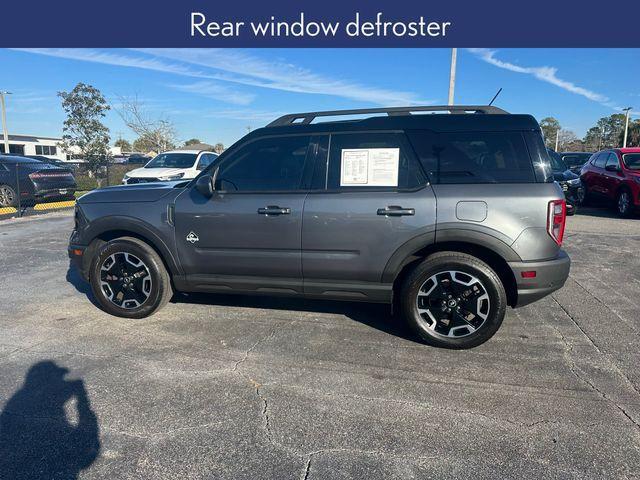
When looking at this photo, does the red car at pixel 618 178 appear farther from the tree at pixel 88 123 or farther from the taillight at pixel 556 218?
the tree at pixel 88 123

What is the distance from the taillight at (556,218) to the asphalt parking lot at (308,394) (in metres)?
1.00

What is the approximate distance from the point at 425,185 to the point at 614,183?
10.2 m

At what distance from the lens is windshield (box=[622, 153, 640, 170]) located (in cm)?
1066

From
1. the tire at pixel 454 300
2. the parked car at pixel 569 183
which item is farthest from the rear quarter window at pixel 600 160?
the tire at pixel 454 300

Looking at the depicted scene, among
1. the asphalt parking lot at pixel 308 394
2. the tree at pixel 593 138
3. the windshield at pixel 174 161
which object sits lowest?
the asphalt parking lot at pixel 308 394

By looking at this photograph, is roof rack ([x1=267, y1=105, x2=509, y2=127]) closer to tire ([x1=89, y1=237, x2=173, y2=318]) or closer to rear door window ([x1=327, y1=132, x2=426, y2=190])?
rear door window ([x1=327, y1=132, x2=426, y2=190])

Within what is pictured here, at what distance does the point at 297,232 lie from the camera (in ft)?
12.4

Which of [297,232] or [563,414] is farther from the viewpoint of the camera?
[297,232]

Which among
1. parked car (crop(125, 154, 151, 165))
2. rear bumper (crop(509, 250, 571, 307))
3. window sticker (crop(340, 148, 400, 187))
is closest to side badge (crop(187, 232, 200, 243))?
window sticker (crop(340, 148, 400, 187))

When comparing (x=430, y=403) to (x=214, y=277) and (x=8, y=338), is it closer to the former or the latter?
(x=214, y=277)

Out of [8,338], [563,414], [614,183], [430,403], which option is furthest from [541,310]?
[614,183]

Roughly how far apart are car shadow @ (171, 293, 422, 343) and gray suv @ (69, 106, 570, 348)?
34 centimetres

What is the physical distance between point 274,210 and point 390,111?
141cm

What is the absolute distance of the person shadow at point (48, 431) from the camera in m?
2.24
